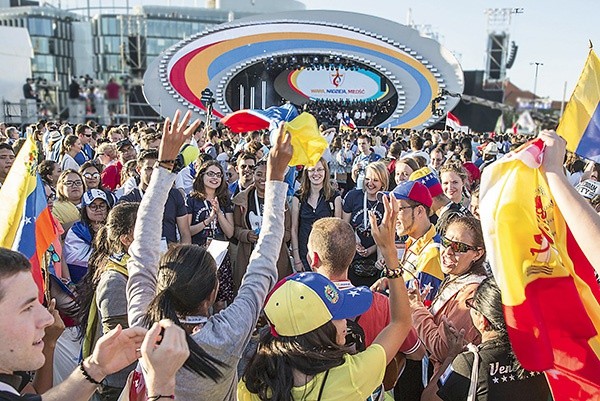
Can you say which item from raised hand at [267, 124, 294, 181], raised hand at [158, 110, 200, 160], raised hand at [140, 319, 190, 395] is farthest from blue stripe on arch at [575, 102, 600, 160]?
raised hand at [140, 319, 190, 395]

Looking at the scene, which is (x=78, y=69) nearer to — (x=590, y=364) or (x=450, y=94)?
(x=450, y=94)

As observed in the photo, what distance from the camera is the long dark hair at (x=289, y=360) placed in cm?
182

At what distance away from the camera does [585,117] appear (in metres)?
2.67

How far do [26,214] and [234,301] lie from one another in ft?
4.29

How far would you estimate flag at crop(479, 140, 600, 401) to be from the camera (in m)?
1.93

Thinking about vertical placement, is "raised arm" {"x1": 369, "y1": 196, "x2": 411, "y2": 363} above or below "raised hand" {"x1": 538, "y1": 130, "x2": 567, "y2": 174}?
below

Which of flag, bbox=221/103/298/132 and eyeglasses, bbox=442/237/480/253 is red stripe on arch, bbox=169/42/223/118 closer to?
flag, bbox=221/103/298/132

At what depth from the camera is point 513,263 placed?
1969 millimetres

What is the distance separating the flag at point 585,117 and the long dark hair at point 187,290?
6.18 feet

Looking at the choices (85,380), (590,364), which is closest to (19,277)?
(85,380)

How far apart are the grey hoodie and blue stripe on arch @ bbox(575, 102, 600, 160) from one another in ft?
5.16

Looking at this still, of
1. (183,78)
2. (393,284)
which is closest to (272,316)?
(393,284)

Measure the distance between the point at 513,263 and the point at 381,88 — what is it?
92.7 feet

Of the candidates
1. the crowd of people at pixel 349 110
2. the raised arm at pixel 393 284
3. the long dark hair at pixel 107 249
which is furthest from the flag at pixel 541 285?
the crowd of people at pixel 349 110
